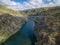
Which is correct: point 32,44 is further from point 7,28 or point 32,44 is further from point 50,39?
point 7,28

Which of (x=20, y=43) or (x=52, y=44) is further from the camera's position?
(x=20, y=43)

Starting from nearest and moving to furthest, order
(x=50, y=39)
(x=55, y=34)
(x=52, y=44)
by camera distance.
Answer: (x=52, y=44)
(x=50, y=39)
(x=55, y=34)

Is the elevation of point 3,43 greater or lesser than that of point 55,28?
lesser

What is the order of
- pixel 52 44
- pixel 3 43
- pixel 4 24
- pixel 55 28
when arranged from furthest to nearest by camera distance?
pixel 4 24
pixel 55 28
pixel 3 43
pixel 52 44

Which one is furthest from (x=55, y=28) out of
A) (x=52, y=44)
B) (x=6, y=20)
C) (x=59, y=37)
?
(x=6, y=20)

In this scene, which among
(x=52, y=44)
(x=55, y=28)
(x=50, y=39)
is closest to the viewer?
(x=52, y=44)

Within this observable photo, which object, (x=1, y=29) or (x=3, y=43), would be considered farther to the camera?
(x=1, y=29)

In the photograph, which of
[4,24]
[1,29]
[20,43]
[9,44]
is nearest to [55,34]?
[20,43]

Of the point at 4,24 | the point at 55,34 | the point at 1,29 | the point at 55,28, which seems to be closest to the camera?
the point at 55,34

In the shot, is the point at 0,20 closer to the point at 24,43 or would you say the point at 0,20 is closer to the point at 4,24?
the point at 4,24
